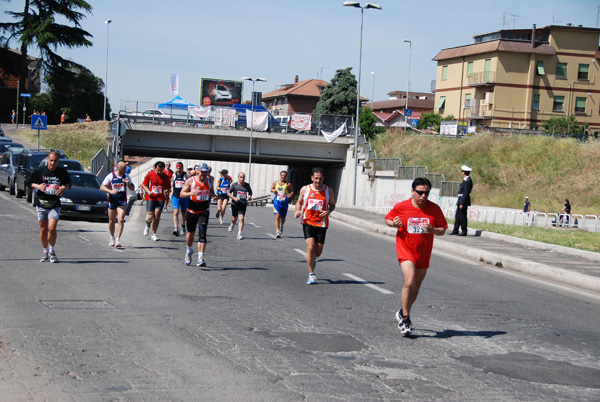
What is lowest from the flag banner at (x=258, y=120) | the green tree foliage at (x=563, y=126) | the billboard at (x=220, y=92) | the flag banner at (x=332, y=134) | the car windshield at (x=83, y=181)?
the car windshield at (x=83, y=181)

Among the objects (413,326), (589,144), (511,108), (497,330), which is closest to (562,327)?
(497,330)

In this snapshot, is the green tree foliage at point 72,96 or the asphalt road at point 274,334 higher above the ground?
the green tree foliage at point 72,96

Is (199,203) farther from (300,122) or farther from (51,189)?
(300,122)

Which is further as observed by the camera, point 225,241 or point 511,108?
point 511,108

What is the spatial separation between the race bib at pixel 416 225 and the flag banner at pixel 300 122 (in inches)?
1661

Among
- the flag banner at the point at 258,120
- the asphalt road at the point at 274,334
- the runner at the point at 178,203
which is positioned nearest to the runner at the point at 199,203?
the asphalt road at the point at 274,334

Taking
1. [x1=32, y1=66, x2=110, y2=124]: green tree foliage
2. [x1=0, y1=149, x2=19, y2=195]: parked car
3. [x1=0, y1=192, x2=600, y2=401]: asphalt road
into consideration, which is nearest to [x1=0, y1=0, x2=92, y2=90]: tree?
[x1=32, y1=66, x2=110, y2=124]: green tree foliage

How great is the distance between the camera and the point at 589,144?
41375mm

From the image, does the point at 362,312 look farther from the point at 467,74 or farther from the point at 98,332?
the point at 467,74

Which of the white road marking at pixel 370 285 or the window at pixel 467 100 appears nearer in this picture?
the white road marking at pixel 370 285

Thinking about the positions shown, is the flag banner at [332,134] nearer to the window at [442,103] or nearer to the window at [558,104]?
the window at [558,104]

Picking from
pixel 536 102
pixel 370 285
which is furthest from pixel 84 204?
pixel 536 102

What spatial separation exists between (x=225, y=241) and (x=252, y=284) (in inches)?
271

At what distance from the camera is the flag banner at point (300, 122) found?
49750 millimetres
